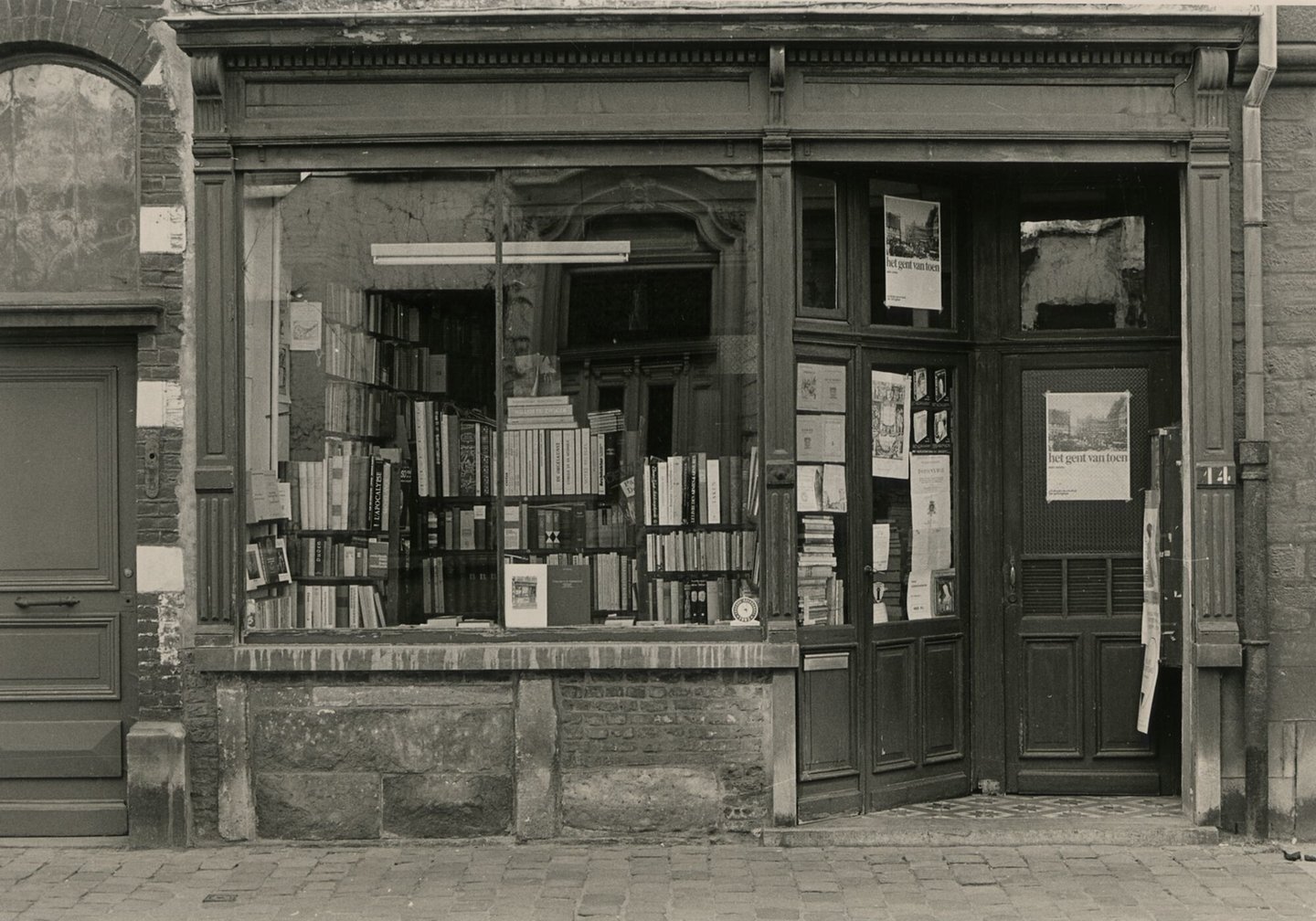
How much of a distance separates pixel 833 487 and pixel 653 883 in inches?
97.9

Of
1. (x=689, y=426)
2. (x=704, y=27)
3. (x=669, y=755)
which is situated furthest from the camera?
(x=689, y=426)

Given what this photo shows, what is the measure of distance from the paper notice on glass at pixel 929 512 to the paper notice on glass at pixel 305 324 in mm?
3513

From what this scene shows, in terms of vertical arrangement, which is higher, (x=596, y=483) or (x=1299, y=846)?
(x=596, y=483)

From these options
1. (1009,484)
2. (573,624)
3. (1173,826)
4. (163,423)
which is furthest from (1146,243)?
(163,423)

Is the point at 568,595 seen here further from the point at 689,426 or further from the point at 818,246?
the point at 818,246

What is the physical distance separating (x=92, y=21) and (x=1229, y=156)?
6215 millimetres

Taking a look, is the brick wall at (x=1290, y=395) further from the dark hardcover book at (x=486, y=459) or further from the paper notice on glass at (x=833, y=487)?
the dark hardcover book at (x=486, y=459)

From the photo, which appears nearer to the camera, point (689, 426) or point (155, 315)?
point (155, 315)

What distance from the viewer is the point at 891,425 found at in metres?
8.57

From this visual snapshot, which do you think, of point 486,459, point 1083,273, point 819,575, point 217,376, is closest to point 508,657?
point 486,459

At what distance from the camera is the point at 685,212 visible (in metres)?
8.12

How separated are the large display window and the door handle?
3.29 ft

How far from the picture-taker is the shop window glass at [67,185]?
26.4 ft

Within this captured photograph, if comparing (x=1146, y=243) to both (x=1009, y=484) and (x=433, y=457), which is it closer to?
(x=1009, y=484)
